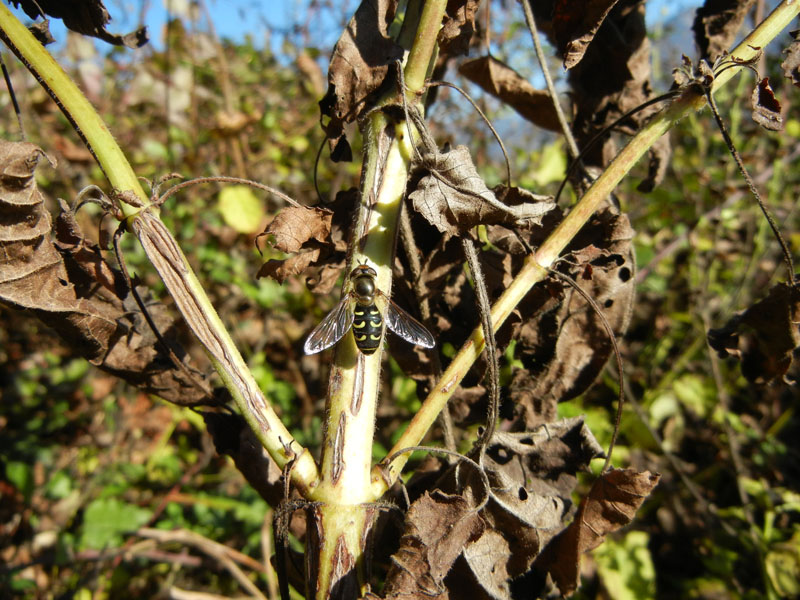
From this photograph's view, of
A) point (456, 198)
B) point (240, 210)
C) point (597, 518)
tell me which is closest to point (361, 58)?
point (456, 198)

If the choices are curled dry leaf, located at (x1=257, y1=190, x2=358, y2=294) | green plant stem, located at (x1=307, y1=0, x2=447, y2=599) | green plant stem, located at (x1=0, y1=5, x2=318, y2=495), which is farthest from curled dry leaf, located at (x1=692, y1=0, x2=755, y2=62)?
green plant stem, located at (x1=0, y1=5, x2=318, y2=495)

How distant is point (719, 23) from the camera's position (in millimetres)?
1556

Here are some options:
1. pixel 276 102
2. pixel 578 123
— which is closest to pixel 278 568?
pixel 578 123

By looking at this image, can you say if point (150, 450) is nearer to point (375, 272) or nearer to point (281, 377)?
point (281, 377)

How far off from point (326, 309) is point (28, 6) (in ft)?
A: 7.86

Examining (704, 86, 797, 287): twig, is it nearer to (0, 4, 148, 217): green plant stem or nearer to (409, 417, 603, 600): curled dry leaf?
(409, 417, 603, 600): curled dry leaf

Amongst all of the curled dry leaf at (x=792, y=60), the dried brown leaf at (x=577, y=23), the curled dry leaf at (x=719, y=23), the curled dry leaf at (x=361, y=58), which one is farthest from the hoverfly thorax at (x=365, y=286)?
the curled dry leaf at (x=719, y=23)

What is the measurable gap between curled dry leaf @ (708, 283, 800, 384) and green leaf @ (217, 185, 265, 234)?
2.66m

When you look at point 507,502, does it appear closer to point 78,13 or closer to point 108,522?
point 78,13

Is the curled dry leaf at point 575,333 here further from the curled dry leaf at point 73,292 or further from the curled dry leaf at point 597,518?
the curled dry leaf at point 73,292

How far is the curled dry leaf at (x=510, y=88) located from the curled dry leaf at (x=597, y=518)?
42.1 inches

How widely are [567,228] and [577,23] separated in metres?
0.57

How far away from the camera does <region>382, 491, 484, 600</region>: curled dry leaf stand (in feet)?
3.45

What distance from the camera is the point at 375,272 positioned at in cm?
120
